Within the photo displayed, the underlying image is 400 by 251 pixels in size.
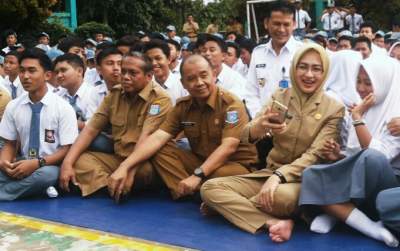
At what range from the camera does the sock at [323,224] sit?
3195 millimetres

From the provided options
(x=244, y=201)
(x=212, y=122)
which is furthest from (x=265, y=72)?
(x=244, y=201)

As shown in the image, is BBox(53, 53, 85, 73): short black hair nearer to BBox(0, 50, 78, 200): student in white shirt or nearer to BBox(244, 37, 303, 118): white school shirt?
BBox(0, 50, 78, 200): student in white shirt

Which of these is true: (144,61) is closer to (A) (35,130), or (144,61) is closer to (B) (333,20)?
(A) (35,130)

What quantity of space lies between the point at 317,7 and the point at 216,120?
17.3m

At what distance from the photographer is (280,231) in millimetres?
3082

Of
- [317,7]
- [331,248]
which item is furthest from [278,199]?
[317,7]

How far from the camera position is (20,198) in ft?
13.7

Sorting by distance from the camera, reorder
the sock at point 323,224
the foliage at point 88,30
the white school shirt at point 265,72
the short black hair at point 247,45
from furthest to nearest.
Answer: the foliage at point 88,30 → the short black hair at point 247,45 → the white school shirt at point 265,72 → the sock at point 323,224

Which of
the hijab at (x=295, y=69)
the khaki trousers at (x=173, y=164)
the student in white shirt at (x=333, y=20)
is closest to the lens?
the hijab at (x=295, y=69)

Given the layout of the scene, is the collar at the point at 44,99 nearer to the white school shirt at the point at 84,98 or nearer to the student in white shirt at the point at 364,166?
the white school shirt at the point at 84,98

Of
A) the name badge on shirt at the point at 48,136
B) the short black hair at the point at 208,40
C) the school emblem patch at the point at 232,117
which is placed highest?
the short black hair at the point at 208,40

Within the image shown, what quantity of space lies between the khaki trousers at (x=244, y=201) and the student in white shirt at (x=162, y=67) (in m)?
1.78

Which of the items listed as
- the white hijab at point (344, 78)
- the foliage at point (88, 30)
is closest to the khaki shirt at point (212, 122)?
the white hijab at point (344, 78)

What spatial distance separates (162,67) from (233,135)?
5.41ft
